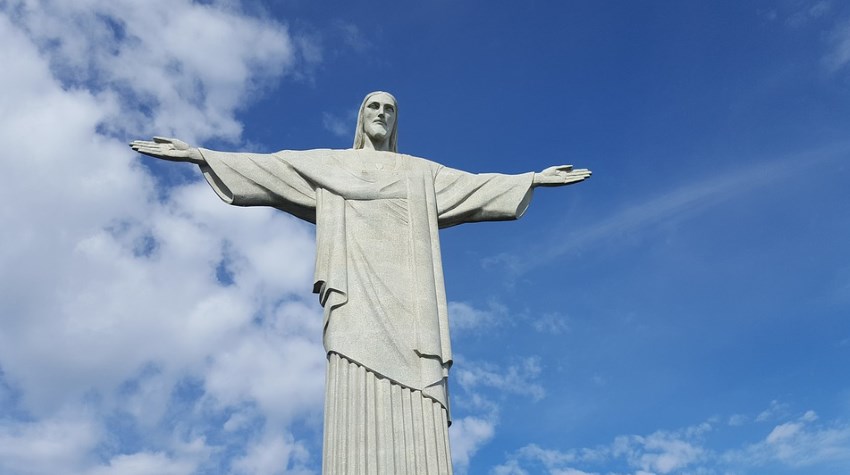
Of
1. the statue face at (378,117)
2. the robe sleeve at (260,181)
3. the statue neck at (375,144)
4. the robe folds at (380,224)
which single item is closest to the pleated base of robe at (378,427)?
the robe folds at (380,224)

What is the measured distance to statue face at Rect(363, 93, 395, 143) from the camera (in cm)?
1452

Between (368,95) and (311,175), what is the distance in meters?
2.06

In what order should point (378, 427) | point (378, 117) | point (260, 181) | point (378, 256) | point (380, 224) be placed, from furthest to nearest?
point (378, 117) < point (260, 181) < point (380, 224) < point (378, 256) < point (378, 427)

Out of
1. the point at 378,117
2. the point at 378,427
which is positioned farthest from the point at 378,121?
the point at 378,427

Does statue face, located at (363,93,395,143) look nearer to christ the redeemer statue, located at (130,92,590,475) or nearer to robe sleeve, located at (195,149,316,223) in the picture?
christ the redeemer statue, located at (130,92,590,475)

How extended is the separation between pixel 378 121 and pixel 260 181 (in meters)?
2.39

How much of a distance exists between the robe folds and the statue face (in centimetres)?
39

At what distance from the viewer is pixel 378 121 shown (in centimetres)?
1456

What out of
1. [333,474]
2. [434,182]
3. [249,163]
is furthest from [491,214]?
[333,474]

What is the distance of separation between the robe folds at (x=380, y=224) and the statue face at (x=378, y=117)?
0.39 metres

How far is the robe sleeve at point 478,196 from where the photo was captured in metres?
14.1

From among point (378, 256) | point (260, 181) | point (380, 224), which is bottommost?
point (378, 256)

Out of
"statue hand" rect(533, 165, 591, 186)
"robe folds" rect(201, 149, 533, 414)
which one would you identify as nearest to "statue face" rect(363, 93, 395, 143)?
"robe folds" rect(201, 149, 533, 414)

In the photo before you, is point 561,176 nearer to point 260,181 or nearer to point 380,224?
point 380,224
